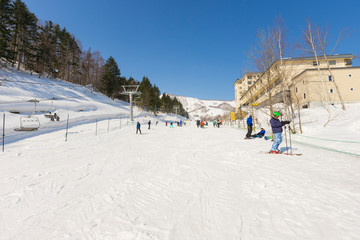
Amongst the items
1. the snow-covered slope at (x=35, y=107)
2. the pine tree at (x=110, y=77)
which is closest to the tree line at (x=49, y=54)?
the pine tree at (x=110, y=77)

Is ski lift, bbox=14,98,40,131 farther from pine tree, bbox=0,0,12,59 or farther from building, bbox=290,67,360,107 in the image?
building, bbox=290,67,360,107

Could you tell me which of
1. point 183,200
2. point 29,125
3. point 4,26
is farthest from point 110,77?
point 183,200

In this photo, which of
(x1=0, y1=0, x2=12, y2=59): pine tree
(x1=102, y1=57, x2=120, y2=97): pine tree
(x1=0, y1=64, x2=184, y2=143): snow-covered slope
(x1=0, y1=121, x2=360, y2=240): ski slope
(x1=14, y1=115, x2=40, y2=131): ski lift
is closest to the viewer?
(x1=0, y1=121, x2=360, y2=240): ski slope

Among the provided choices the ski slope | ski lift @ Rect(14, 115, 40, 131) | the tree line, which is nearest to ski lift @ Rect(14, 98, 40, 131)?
ski lift @ Rect(14, 115, 40, 131)

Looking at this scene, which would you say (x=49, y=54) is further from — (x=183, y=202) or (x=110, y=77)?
(x=183, y=202)

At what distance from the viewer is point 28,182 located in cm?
376

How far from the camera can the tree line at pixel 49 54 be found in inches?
1268

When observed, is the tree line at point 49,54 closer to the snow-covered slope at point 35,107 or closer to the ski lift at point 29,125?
the snow-covered slope at point 35,107

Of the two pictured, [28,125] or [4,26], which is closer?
[28,125]

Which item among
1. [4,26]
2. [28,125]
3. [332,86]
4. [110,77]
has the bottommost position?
[28,125]

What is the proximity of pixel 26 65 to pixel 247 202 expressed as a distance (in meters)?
Answer: 56.1

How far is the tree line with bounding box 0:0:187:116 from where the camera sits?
106ft

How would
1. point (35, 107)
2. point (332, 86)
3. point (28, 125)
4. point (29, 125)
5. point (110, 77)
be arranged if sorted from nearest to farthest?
point (35, 107), point (28, 125), point (29, 125), point (332, 86), point (110, 77)

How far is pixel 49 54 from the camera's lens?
39719 millimetres
